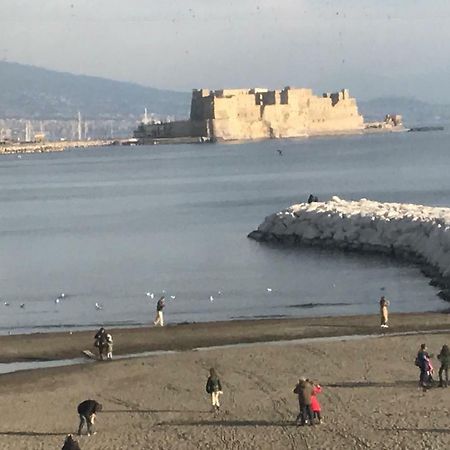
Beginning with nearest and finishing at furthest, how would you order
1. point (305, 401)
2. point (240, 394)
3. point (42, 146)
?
point (305, 401) → point (240, 394) → point (42, 146)

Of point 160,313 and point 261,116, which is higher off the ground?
point 261,116

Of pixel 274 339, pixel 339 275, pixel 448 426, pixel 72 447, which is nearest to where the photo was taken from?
pixel 72 447

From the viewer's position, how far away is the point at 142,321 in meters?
19.3

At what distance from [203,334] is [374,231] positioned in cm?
1296

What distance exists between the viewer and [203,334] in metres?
17.0

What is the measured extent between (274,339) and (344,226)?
1454 cm

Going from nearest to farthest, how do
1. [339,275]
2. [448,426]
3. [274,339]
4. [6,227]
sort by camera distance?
[448,426]
[274,339]
[339,275]
[6,227]

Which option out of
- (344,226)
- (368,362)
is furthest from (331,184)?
(368,362)

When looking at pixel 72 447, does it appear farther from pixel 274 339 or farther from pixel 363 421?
pixel 274 339

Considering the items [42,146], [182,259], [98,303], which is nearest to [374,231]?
[182,259]

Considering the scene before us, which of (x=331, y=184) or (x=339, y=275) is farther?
(x=331, y=184)

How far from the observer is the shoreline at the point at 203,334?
1608 centimetres

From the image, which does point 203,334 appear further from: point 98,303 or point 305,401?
point 305,401


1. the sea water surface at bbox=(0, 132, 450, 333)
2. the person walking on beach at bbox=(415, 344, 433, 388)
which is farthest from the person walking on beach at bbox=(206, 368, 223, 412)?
the sea water surface at bbox=(0, 132, 450, 333)
